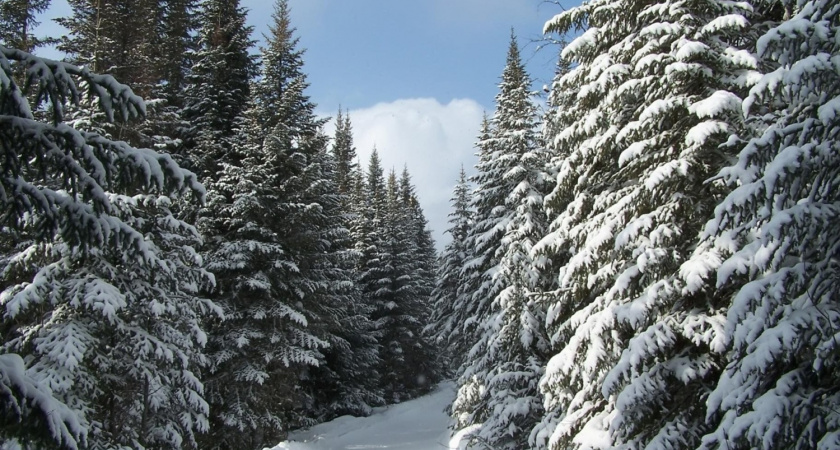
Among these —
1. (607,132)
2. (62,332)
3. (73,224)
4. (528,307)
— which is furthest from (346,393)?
(73,224)

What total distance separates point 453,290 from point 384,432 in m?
7.68

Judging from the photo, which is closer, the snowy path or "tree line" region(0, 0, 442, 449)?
"tree line" region(0, 0, 442, 449)

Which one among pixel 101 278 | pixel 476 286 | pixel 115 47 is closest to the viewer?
pixel 101 278

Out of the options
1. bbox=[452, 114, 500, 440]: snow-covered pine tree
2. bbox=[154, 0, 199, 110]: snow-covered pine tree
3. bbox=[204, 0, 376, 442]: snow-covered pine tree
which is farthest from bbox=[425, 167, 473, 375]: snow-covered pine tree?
bbox=[154, 0, 199, 110]: snow-covered pine tree

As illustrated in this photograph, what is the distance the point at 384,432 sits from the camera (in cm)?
2347

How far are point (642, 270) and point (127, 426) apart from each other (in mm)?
10433

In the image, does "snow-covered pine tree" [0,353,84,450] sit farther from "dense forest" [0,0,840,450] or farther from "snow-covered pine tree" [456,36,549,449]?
"snow-covered pine tree" [456,36,549,449]

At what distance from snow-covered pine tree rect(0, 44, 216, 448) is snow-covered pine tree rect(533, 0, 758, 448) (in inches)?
223

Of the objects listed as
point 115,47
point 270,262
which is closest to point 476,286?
point 270,262

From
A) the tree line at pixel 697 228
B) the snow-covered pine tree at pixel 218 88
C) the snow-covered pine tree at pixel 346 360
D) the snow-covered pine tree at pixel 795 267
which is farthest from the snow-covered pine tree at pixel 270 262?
the snow-covered pine tree at pixel 795 267

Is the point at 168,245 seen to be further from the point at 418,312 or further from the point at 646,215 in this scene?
the point at 418,312

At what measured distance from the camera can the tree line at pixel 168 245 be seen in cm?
360

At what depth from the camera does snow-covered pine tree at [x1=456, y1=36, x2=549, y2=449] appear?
13.0 m

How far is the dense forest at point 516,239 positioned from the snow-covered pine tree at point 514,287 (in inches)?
3.5
